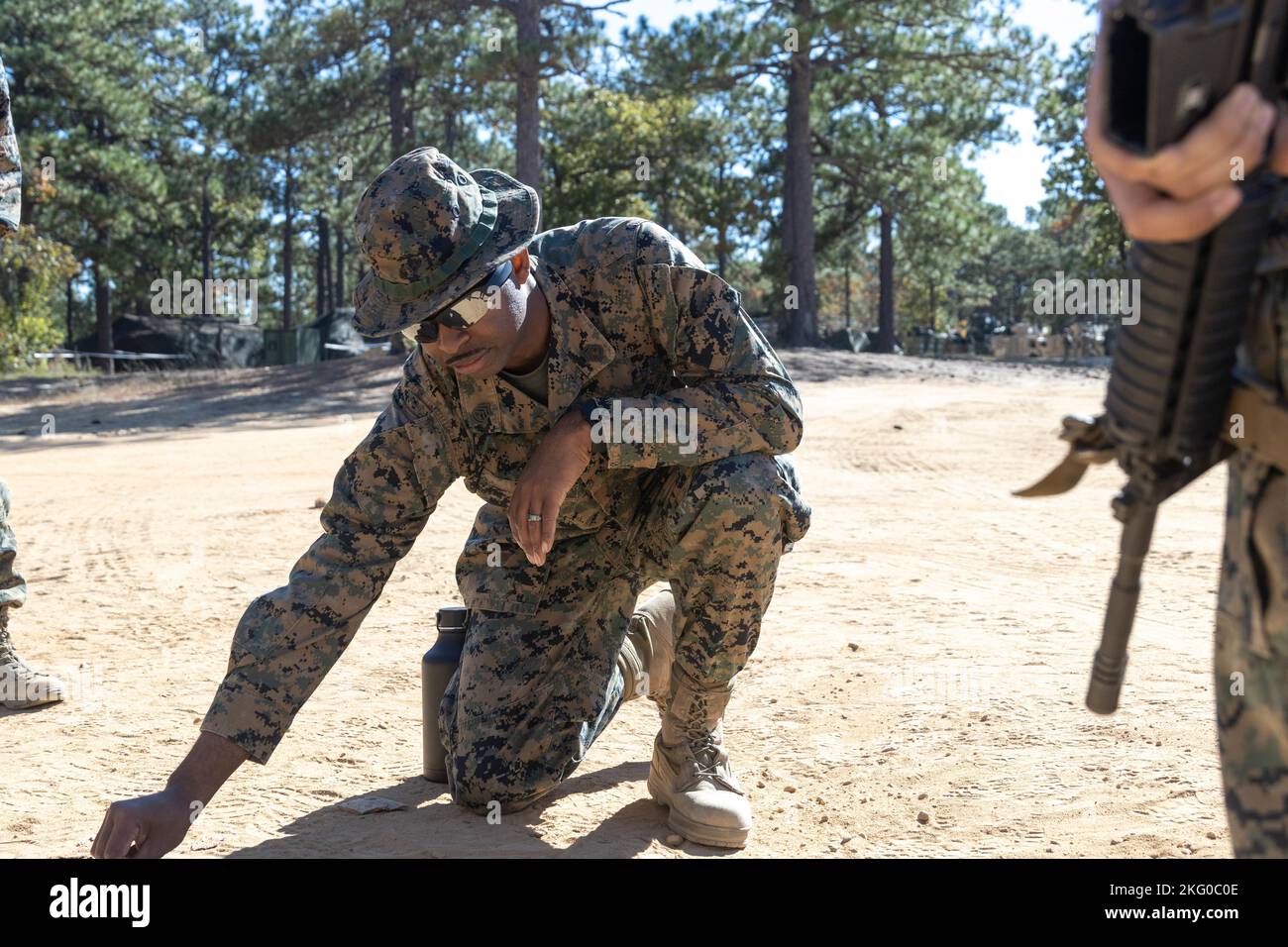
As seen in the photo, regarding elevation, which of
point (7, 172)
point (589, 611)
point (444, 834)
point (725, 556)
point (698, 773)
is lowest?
point (444, 834)

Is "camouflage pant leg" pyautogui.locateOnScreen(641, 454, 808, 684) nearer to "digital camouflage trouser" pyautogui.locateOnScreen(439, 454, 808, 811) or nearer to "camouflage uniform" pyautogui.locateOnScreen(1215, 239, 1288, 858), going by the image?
"digital camouflage trouser" pyautogui.locateOnScreen(439, 454, 808, 811)

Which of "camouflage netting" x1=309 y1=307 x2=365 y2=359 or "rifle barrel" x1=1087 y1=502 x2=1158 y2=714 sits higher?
"camouflage netting" x1=309 y1=307 x2=365 y2=359

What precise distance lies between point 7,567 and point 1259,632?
147 inches

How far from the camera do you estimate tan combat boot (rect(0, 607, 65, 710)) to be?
3.97 metres

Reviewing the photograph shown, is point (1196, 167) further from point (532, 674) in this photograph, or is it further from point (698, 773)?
point (532, 674)

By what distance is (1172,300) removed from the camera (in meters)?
1.59

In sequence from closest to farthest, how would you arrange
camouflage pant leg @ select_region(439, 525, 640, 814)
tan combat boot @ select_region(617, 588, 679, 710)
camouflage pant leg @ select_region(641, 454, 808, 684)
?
camouflage pant leg @ select_region(641, 454, 808, 684), camouflage pant leg @ select_region(439, 525, 640, 814), tan combat boot @ select_region(617, 588, 679, 710)

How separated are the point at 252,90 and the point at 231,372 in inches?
268

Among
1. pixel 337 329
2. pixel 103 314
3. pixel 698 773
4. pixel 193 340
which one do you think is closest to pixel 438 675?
pixel 698 773

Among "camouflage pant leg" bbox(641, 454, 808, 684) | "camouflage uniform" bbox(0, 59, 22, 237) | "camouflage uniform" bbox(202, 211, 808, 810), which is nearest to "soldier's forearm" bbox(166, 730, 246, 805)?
"camouflage uniform" bbox(202, 211, 808, 810)

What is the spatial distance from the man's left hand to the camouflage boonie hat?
0.42 meters

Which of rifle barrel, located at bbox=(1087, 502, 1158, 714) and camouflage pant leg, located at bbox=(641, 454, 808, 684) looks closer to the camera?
rifle barrel, located at bbox=(1087, 502, 1158, 714)

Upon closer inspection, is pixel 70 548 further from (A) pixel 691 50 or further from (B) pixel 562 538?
(A) pixel 691 50

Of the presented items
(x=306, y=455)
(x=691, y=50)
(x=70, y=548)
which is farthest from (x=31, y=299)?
(x=70, y=548)
